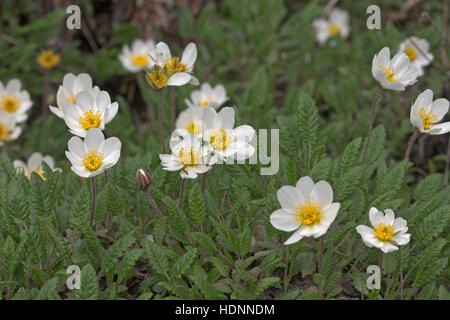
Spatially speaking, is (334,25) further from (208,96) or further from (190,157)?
(190,157)

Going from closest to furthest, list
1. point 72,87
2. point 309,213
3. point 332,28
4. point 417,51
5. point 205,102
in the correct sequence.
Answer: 1. point 309,213
2. point 72,87
3. point 205,102
4. point 417,51
5. point 332,28

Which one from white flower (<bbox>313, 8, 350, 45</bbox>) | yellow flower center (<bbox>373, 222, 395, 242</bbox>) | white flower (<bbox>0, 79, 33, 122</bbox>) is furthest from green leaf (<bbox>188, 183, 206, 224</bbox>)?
white flower (<bbox>313, 8, 350, 45</bbox>)

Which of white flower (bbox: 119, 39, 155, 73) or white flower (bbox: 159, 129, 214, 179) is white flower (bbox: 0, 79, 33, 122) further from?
white flower (bbox: 159, 129, 214, 179)

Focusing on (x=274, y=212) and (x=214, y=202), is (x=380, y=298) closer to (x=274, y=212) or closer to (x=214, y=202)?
(x=274, y=212)

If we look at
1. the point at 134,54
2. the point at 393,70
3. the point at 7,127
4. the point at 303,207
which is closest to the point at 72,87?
the point at 7,127

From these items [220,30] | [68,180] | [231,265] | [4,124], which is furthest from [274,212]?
[220,30]

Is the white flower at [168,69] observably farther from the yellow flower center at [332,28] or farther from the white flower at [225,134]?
the yellow flower center at [332,28]
